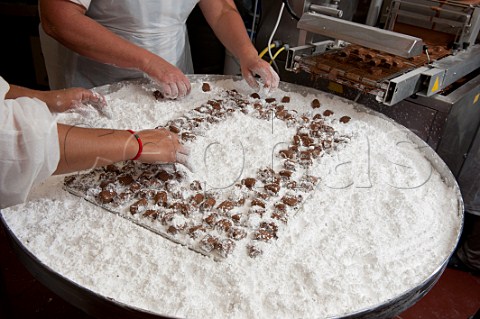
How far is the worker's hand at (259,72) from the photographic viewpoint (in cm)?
160

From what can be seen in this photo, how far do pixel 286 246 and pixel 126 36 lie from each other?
114 cm

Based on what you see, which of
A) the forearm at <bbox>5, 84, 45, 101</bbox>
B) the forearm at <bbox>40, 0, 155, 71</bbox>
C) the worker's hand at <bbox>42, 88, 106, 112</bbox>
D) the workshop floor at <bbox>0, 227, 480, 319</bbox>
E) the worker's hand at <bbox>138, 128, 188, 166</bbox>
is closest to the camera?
the worker's hand at <bbox>138, 128, 188, 166</bbox>

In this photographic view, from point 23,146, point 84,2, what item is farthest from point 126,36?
point 23,146

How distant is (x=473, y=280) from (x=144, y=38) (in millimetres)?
1886

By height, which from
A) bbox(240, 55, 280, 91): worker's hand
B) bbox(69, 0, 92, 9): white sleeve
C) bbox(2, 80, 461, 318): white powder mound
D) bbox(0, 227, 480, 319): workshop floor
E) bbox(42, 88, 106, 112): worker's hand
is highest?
bbox(69, 0, 92, 9): white sleeve

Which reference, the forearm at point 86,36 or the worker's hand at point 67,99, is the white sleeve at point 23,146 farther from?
the forearm at point 86,36

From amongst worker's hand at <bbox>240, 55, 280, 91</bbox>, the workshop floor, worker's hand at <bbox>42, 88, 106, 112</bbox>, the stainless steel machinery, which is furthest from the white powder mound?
the workshop floor

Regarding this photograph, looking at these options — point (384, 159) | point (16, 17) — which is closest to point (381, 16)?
point (384, 159)

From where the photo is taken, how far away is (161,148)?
3.62 ft

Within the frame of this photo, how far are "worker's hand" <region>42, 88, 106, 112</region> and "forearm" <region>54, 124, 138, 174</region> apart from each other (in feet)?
A: 1.30

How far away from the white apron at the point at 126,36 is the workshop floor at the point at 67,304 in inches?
34.2

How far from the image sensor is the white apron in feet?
5.24

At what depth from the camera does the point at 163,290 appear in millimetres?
807

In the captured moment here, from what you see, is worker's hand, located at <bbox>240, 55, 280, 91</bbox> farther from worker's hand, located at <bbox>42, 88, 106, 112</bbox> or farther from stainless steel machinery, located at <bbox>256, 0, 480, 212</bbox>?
worker's hand, located at <bbox>42, 88, 106, 112</bbox>
